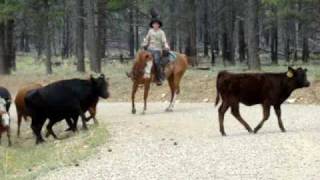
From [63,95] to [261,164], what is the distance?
300 inches

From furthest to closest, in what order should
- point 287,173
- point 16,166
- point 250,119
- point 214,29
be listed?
1. point 214,29
2. point 250,119
3. point 16,166
4. point 287,173

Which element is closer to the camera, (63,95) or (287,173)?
(287,173)

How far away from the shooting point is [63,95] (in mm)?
18000

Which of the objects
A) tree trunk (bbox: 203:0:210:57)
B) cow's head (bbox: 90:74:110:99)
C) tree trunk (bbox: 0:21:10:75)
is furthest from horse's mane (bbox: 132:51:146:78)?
tree trunk (bbox: 203:0:210:57)

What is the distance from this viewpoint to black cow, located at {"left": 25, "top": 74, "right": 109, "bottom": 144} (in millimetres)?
18000

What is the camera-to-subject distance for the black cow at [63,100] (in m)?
18.0

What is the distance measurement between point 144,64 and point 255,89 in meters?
6.46

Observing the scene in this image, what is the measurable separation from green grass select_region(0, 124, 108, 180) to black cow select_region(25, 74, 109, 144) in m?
0.58

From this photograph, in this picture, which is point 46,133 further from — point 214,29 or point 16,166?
point 214,29

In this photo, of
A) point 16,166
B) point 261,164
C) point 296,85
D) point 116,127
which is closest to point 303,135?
point 296,85

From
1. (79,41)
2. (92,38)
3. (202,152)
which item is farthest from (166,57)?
(79,41)

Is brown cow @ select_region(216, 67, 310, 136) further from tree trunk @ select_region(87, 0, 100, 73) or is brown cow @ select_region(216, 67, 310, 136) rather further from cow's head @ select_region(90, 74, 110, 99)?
tree trunk @ select_region(87, 0, 100, 73)

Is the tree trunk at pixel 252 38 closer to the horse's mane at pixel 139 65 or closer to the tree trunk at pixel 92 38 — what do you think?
the tree trunk at pixel 92 38

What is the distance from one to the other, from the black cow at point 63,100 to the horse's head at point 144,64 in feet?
8.75
